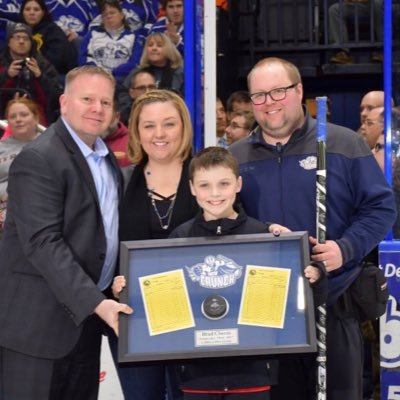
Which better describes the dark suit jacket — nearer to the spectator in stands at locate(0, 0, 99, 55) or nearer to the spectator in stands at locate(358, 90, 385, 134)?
the spectator in stands at locate(358, 90, 385, 134)

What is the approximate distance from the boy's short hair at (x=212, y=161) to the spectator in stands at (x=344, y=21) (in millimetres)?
4777

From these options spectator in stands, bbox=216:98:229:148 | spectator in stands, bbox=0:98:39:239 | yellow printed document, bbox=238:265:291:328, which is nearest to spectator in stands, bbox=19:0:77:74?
spectator in stands, bbox=0:98:39:239

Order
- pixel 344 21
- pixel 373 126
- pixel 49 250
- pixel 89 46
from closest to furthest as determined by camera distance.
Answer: pixel 49 250, pixel 373 126, pixel 89 46, pixel 344 21

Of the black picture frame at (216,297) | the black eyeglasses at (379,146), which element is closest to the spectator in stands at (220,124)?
the black eyeglasses at (379,146)

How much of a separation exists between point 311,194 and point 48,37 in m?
4.59

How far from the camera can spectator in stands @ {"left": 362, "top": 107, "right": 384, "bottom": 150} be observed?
4.88 m

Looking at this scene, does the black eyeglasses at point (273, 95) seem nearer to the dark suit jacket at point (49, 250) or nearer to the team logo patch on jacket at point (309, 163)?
the team logo patch on jacket at point (309, 163)

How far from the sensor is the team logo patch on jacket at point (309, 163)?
3.29 meters

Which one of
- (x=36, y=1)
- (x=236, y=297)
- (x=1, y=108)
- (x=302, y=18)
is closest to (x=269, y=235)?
(x=236, y=297)

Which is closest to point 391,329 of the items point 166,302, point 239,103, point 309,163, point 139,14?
point 309,163

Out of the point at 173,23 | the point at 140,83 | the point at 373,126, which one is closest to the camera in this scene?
the point at 373,126

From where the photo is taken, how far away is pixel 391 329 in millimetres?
4270

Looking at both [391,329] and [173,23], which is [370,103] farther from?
[173,23]

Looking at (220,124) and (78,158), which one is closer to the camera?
(78,158)
